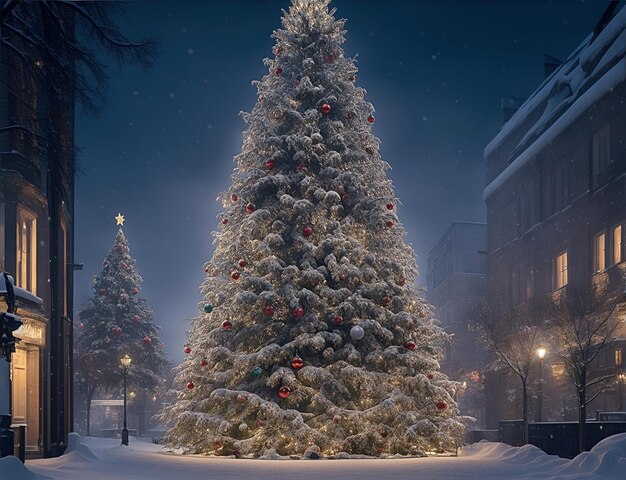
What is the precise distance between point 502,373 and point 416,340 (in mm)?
24278

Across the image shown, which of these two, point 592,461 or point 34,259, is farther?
point 34,259

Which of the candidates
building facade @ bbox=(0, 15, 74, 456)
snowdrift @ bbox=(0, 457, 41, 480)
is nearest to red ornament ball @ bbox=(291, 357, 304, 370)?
building facade @ bbox=(0, 15, 74, 456)

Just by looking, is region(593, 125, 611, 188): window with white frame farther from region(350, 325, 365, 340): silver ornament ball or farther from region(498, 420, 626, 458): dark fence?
region(350, 325, 365, 340): silver ornament ball

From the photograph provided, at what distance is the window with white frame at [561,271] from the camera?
136 feet

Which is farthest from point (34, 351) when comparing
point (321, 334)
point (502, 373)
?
point (502, 373)

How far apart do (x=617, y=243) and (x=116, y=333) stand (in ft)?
107

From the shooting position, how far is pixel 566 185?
137ft

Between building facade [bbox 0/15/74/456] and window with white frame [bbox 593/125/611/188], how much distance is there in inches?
860

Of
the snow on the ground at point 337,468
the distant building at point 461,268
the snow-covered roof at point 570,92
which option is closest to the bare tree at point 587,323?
the snow on the ground at point 337,468

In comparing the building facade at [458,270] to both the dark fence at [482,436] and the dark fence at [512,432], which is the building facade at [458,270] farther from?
the dark fence at [512,432]

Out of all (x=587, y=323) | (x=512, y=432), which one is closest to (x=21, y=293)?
(x=512, y=432)

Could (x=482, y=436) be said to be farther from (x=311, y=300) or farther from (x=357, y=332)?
(x=311, y=300)

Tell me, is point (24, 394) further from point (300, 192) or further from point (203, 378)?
point (300, 192)

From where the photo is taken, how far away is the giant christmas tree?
22000 mm
